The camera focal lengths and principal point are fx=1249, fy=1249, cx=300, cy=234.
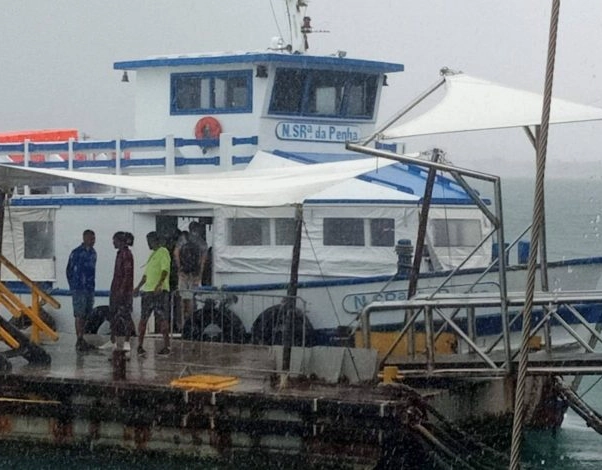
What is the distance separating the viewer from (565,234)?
67000 mm

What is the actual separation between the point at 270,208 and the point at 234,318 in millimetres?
1841

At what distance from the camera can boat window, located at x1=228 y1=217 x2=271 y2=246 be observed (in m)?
16.8

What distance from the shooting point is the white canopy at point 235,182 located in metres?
12.5

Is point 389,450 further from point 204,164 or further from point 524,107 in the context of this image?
point 204,164

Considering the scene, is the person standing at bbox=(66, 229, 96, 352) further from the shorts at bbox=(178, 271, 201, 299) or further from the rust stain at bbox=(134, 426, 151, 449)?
the rust stain at bbox=(134, 426, 151, 449)

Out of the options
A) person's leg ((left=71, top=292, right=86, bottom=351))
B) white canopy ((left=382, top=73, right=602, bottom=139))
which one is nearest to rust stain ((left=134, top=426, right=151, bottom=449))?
person's leg ((left=71, top=292, right=86, bottom=351))

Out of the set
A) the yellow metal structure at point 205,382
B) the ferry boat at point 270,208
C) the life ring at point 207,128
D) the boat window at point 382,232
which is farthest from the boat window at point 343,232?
the yellow metal structure at point 205,382

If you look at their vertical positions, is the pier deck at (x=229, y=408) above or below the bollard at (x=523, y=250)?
below

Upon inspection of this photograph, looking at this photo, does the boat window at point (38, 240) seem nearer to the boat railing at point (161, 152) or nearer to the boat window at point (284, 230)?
the boat railing at point (161, 152)

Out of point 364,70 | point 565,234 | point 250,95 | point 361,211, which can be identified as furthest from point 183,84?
point 565,234

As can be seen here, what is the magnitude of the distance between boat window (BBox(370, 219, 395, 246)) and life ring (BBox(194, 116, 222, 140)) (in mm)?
3339

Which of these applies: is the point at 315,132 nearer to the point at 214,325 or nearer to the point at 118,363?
the point at 214,325

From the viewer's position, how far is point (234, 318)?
15812 mm

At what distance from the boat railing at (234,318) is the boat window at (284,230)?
1.16m
